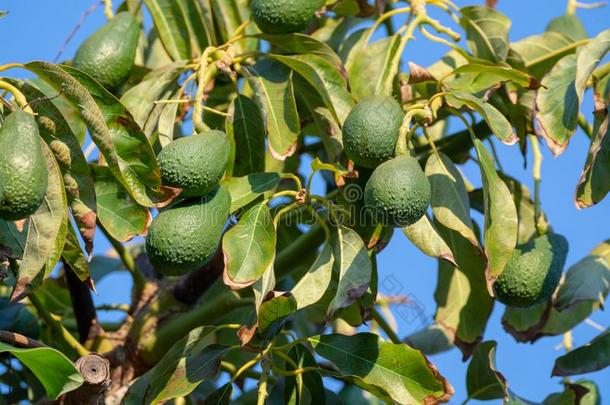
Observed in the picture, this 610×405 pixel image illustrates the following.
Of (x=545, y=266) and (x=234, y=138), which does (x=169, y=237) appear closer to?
(x=234, y=138)

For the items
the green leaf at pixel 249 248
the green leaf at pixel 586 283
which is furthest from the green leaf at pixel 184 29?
the green leaf at pixel 586 283

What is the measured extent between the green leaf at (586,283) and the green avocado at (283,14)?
2.34 ft

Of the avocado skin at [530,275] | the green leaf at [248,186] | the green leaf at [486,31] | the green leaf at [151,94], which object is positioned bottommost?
the avocado skin at [530,275]

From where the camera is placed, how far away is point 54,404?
6.89 feet

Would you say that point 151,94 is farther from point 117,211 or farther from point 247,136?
point 117,211

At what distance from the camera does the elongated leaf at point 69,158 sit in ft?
5.55

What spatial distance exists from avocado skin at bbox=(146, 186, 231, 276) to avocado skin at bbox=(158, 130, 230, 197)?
0.10ft

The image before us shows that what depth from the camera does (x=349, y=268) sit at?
1.79 m

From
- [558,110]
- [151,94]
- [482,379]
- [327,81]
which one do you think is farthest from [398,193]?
[482,379]

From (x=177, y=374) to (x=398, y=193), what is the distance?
20.0 inches

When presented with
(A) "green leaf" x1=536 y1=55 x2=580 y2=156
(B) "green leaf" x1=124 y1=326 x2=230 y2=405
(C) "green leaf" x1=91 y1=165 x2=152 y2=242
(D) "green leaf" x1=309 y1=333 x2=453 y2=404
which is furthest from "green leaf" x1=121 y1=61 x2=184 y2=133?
(A) "green leaf" x1=536 y1=55 x2=580 y2=156

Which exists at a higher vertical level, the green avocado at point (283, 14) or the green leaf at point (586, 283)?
the green avocado at point (283, 14)

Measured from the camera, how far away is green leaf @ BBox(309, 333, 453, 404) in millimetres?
1787

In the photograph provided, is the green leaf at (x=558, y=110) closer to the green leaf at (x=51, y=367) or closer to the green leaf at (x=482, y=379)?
the green leaf at (x=482, y=379)
